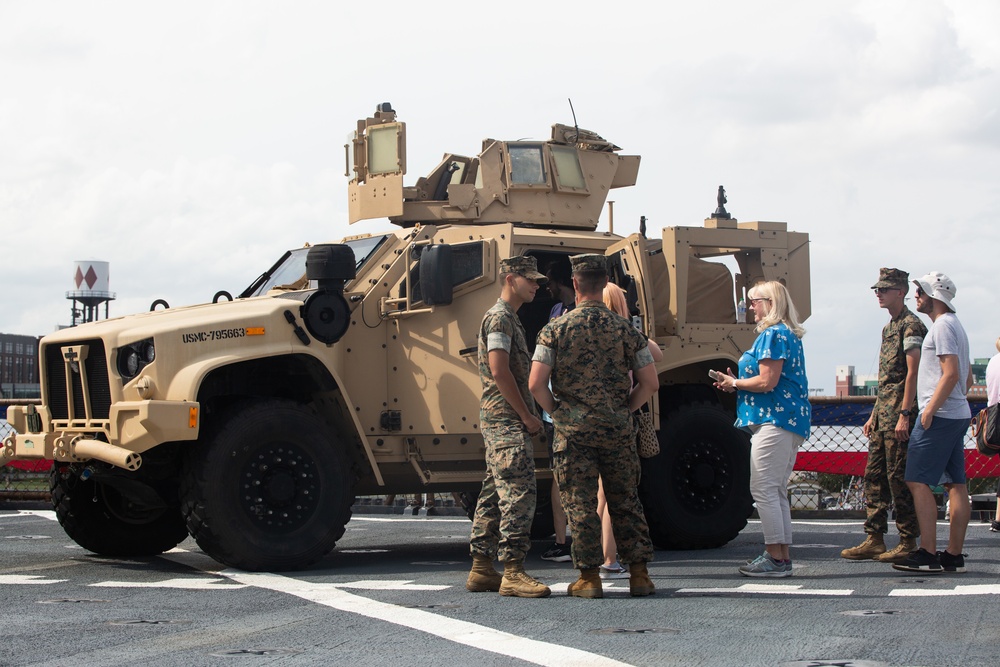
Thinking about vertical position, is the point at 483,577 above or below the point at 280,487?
below

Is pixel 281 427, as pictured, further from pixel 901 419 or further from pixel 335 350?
pixel 901 419

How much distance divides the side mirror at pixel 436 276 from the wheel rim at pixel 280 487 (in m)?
1.32

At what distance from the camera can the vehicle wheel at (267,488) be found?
335 inches

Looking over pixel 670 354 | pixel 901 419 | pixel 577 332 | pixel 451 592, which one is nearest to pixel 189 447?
pixel 451 592

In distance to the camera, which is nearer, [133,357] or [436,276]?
[133,357]

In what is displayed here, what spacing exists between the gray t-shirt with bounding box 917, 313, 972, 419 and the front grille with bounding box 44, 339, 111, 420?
16.2 ft

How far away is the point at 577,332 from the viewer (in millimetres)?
7363

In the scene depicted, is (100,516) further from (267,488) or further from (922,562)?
(922,562)

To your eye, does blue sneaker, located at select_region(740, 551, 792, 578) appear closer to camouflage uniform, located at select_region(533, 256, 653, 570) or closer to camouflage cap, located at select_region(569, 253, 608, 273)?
camouflage uniform, located at select_region(533, 256, 653, 570)

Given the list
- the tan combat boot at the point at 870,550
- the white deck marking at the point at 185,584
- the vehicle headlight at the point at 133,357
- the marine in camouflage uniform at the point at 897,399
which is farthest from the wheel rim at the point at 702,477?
the vehicle headlight at the point at 133,357

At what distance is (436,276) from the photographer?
9.24 metres

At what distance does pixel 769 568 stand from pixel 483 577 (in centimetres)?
180

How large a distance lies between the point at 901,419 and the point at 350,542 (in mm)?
4602

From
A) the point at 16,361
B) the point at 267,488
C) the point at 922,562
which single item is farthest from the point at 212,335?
the point at 16,361
